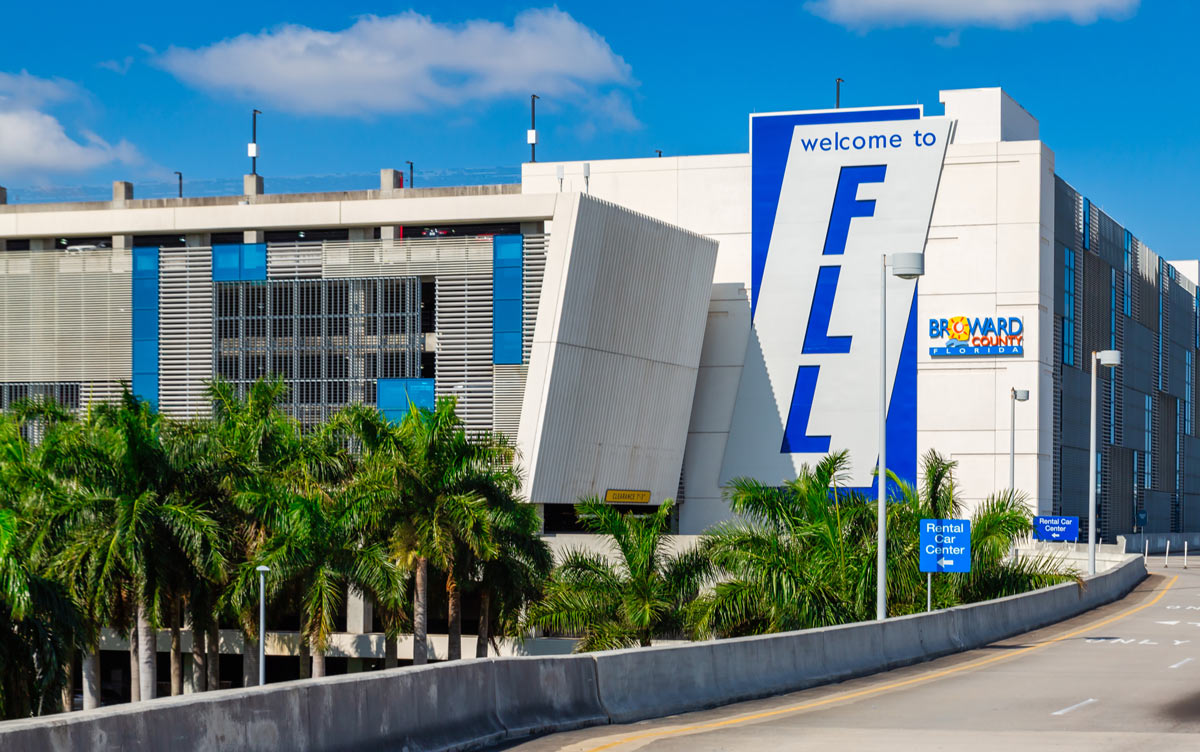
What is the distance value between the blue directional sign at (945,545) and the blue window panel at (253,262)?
3613 cm

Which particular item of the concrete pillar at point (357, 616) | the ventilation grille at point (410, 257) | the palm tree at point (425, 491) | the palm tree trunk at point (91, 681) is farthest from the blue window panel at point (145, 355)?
the palm tree at point (425, 491)

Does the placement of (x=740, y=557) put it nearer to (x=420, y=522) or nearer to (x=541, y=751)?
(x=420, y=522)

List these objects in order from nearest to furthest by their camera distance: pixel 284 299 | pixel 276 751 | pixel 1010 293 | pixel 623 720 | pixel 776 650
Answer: pixel 276 751 → pixel 623 720 → pixel 776 650 → pixel 284 299 → pixel 1010 293

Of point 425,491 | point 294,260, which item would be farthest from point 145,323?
point 425,491

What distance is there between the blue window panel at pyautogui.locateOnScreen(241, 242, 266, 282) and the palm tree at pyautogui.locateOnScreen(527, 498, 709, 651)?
83.4 feet

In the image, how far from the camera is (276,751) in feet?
35.5

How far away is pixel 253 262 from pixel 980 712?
44.8 m

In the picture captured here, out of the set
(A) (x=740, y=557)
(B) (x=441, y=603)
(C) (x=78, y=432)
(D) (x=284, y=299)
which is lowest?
(B) (x=441, y=603)

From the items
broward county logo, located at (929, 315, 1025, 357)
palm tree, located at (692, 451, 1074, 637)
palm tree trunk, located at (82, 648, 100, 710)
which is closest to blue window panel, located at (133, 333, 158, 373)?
palm tree trunk, located at (82, 648, 100, 710)

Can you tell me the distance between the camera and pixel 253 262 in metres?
57.6

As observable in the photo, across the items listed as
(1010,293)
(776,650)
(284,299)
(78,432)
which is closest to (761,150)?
(1010,293)

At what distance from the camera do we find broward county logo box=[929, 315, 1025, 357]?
61750 millimetres

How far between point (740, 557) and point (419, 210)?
28.5 m

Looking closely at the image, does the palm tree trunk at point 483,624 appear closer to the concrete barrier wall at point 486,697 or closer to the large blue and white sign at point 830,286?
the concrete barrier wall at point 486,697
